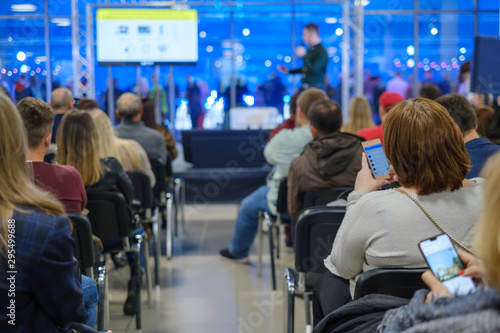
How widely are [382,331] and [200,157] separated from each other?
5.78 metres

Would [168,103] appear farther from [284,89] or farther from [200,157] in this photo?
[200,157]

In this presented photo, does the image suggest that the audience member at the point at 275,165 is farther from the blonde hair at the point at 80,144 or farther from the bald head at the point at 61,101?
the bald head at the point at 61,101

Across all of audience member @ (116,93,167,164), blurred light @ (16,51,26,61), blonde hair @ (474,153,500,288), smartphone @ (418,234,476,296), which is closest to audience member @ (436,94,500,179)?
smartphone @ (418,234,476,296)

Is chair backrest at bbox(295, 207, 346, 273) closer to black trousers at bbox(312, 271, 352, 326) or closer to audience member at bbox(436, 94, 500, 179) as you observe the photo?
black trousers at bbox(312, 271, 352, 326)

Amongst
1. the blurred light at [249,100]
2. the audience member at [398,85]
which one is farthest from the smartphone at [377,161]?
the audience member at [398,85]

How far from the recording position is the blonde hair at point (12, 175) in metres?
1.33

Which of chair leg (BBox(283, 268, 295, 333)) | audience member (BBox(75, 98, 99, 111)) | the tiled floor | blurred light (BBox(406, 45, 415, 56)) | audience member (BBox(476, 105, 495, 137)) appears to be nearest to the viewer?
chair leg (BBox(283, 268, 295, 333))

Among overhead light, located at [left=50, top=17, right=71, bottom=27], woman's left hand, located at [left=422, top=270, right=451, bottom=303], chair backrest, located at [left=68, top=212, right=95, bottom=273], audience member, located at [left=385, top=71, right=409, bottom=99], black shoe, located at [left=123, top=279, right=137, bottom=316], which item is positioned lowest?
black shoe, located at [left=123, top=279, right=137, bottom=316]

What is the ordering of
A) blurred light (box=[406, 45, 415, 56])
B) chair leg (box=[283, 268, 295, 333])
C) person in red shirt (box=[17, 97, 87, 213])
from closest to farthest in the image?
1. person in red shirt (box=[17, 97, 87, 213])
2. chair leg (box=[283, 268, 295, 333])
3. blurred light (box=[406, 45, 415, 56])

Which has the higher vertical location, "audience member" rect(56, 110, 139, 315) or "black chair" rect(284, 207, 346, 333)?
"audience member" rect(56, 110, 139, 315)

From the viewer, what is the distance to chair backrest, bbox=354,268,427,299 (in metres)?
1.64

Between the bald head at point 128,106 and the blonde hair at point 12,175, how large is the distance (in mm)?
3287

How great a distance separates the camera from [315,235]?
8.30 ft

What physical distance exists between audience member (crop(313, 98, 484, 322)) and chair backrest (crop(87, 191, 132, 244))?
1.59 metres
